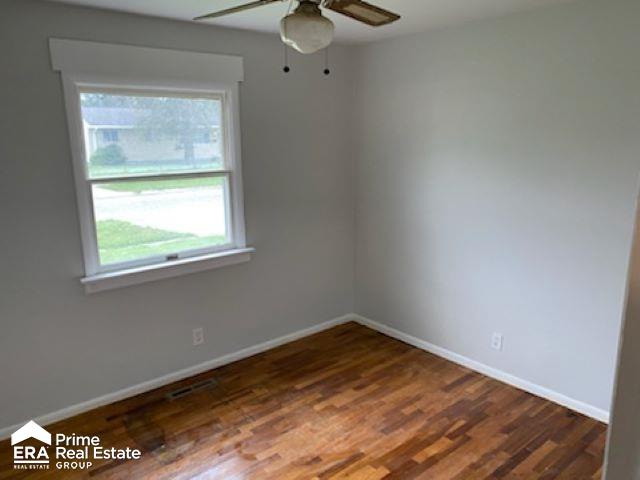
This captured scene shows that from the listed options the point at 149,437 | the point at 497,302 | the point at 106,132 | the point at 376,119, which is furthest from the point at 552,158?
the point at 149,437

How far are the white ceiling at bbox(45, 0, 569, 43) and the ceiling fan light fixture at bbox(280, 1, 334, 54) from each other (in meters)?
1.01

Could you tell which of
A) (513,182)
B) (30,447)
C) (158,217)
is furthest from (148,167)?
(513,182)

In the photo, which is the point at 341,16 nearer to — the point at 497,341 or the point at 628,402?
the point at 497,341

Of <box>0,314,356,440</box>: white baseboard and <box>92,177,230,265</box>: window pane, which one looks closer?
<box>0,314,356,440</box>: white baseboard

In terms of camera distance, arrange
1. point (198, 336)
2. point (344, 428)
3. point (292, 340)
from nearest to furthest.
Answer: point (344, 428) → point (198, 336) → point (292, 340)

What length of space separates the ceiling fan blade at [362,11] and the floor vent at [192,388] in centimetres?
250

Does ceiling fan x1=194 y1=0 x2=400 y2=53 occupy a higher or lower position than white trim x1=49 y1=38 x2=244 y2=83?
lower

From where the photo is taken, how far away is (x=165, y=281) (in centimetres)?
313

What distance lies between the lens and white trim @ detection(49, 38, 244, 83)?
101 inches

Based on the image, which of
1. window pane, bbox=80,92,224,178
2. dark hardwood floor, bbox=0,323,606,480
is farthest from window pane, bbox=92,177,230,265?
dark hardwood floor, bbox=0,323,606,480

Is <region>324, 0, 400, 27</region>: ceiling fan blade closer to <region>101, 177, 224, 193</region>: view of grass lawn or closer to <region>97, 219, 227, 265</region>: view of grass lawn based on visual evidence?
<region>101, 177, 224, 193</region>: view of grass lawn

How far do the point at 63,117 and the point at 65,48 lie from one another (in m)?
0.37

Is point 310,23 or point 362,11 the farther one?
point 362,11

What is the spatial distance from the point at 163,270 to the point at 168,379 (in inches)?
31.0
